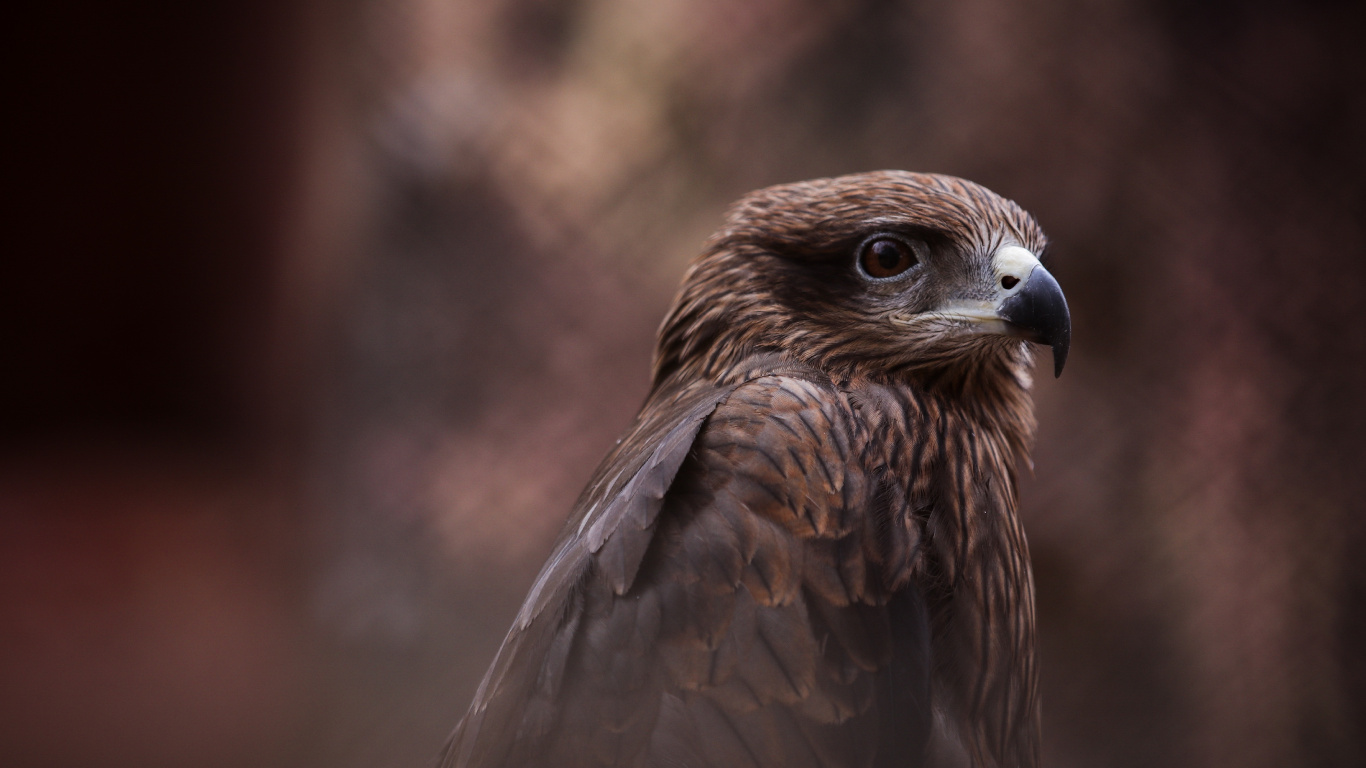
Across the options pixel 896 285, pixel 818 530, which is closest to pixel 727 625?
pixel 818 530

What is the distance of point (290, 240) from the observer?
126 inches

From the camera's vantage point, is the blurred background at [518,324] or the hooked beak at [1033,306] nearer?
the hooked beak at [1033,306]

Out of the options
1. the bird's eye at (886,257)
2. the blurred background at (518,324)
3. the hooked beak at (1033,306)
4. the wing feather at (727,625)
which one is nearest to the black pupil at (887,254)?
the bird's eye at (886,257)

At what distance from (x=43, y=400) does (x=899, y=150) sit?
3138 millimetres

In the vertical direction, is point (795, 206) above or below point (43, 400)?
above

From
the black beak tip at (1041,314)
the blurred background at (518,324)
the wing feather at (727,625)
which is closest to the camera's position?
the wing feather at (727,625)

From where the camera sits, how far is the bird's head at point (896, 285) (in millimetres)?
1310

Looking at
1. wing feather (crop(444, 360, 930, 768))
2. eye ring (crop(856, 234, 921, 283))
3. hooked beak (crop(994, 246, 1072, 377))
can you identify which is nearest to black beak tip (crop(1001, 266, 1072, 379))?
hooked beak (crop(994, 246, 1072, 377))

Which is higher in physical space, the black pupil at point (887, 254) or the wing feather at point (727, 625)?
the black pupil at point (887, 254)

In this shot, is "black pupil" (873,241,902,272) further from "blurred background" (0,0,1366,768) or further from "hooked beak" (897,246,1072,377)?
"blurred background" (0,0,1366,768)

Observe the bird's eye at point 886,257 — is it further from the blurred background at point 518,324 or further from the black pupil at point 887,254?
the blurred background at point 518,324

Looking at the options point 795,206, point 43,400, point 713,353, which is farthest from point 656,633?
point 43,400

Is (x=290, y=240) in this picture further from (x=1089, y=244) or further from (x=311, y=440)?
(x=1089, y=244)

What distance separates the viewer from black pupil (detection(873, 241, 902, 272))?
134cm
